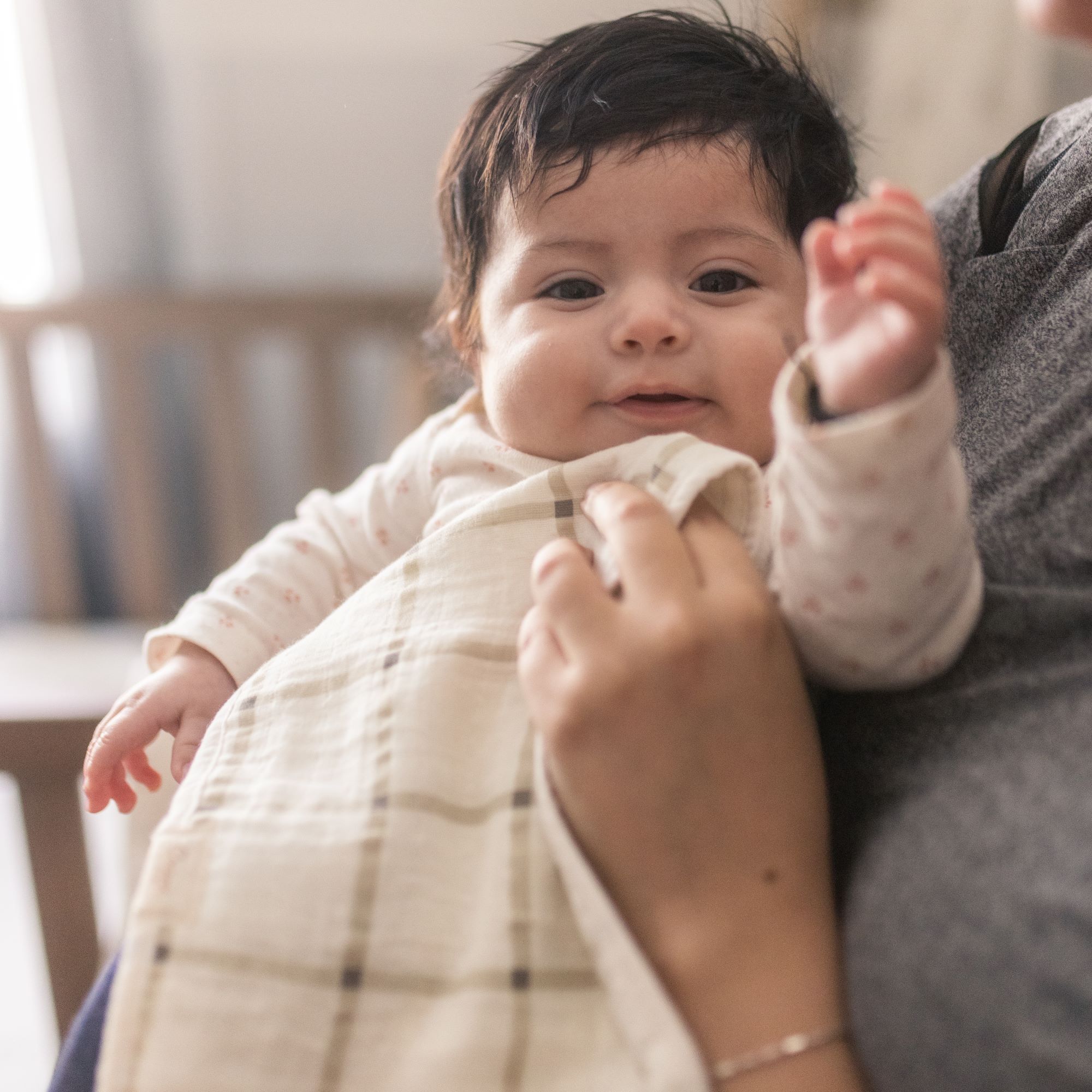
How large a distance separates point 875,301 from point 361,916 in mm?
380

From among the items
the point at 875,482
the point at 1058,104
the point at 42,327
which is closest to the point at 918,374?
the point at 875,482

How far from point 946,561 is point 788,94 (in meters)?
0.50

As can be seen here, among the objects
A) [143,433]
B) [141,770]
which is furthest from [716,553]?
[143,433]

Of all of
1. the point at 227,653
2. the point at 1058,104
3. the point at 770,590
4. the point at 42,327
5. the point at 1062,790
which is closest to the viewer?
the point at 1062,790

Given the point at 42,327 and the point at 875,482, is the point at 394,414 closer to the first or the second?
the point at 42,327

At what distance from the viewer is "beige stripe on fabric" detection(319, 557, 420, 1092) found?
50 centimetres

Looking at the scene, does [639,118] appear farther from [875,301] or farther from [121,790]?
[121,790]

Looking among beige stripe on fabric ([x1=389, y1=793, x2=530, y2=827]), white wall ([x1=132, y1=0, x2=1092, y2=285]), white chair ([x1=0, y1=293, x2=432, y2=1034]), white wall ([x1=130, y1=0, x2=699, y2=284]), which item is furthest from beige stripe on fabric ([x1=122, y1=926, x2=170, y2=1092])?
white wall ([x1=132, y1=0, x2=1092, y2=285])

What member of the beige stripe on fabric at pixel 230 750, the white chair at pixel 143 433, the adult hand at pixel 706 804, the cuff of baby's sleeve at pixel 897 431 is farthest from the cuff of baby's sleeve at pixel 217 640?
the white chair at pixel 143 433

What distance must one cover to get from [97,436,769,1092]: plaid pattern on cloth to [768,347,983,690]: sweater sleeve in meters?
0.09

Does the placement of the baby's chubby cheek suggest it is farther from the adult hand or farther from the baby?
the adult hand

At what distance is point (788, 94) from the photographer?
832 mm

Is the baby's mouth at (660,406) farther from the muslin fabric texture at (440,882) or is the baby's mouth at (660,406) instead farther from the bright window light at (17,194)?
the bright window light at (17,194)

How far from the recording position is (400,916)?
0.52 metres
